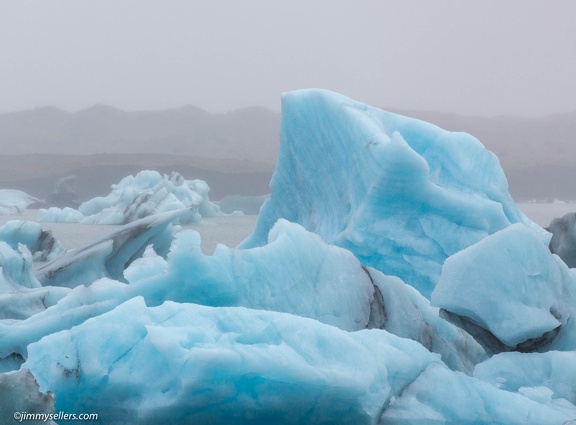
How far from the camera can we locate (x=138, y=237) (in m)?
4.35

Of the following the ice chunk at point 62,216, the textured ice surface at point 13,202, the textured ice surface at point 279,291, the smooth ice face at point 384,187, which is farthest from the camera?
the textured ice surface at point 13,202

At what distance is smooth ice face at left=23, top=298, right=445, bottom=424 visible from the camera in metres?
1.64

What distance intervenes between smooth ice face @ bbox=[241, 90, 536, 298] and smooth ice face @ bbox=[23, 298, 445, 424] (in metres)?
1.94

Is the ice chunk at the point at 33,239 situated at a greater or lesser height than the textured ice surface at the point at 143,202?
greater

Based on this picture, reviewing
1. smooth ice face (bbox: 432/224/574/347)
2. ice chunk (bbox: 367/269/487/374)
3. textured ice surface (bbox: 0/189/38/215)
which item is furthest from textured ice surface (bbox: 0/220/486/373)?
textured ice surface (bbox: 0/189/38/215)

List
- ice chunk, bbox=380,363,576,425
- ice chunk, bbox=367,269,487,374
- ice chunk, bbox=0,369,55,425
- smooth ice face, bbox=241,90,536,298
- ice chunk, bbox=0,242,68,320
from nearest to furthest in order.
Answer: ice chunk, bbox=0,369,55,425 → ice chunk, bbox=380,363,576,425 → ice chunk, bbox=367,269,487,374 → ice chunk, bbox=0,242,68,320 → smooth ice face, bbox=241,90,536,298

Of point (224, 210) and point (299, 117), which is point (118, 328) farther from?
point (224, 210)

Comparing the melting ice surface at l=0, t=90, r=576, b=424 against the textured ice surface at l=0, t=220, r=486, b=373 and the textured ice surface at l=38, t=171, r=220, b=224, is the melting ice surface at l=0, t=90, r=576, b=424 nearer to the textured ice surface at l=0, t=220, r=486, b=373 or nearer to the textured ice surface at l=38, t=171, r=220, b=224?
the textured ice surface at l=0, t=220, r=486, b=373

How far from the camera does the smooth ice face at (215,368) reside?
1643 millimetres

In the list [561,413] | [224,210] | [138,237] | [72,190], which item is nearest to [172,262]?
[561,413]

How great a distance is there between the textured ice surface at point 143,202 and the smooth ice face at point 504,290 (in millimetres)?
9836

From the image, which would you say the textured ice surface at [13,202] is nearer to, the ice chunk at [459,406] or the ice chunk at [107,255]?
the ice chunk at [107,255]

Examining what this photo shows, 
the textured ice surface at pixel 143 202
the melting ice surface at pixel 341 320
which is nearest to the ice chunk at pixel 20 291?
Result: the melting ice surface at pixel 341 320

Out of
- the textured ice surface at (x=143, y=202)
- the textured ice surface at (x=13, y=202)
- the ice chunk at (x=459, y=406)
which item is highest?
the ice chunk at (x=459, y=406)
